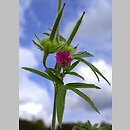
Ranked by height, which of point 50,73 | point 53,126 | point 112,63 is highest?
point 112,63

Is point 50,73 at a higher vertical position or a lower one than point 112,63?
lower

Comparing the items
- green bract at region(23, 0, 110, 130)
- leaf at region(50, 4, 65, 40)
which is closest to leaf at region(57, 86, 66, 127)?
green bract at region(23, 0, 110, 130)

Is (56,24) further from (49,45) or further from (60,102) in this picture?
(60,102)

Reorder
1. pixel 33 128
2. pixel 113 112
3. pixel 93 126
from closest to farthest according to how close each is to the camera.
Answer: pixel 113 112 → pixel 93 126 → pixel 33 128

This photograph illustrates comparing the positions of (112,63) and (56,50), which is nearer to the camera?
(56,50)

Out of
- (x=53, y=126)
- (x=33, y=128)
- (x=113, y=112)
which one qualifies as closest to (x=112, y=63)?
(x=113, y=112)

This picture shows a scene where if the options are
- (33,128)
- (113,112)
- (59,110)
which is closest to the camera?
(59,110)

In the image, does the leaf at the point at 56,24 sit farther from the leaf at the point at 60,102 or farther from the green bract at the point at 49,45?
the leaf at the point at 60,102

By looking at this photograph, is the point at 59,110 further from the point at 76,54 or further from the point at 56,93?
the point at 76,54

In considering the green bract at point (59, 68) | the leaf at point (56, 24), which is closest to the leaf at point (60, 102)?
the green bract at point (59, 68)
